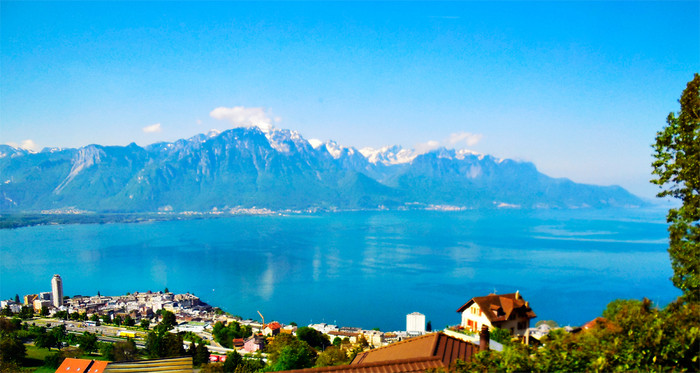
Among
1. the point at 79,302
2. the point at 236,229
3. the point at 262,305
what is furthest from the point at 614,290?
the point at 236,229

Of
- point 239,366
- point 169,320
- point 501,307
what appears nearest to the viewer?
point 501,307

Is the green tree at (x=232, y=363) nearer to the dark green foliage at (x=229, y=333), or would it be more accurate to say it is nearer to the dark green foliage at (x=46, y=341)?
the dark green foliage at (x=229, y=333)

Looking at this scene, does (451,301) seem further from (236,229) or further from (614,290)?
(236,229)

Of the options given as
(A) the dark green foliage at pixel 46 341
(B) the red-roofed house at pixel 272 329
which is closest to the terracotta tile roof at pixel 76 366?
(A) the dark green foliage at pixel 46 341

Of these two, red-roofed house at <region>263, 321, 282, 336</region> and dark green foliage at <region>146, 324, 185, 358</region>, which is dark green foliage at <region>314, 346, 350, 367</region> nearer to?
dark green foliage at <region>146, 324, 185, 358</region>

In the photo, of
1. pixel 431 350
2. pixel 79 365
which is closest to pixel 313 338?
pixel 79 365

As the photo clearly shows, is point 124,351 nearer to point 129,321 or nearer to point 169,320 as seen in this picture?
point 169,320

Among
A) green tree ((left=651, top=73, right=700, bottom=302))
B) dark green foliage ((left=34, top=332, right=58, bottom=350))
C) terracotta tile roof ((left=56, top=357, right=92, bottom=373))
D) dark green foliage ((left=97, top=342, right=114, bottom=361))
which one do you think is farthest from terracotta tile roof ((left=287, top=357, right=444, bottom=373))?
dark green foliage ((left=34, top=332, right=58, bottom=350))
